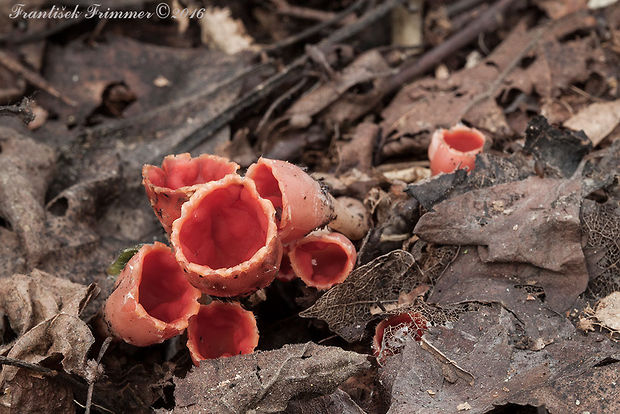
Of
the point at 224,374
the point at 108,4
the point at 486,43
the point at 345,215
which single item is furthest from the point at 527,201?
the point at 108,4

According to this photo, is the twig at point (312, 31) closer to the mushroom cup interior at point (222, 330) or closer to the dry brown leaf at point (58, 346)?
the mushroom cup interior at point (222, 330)

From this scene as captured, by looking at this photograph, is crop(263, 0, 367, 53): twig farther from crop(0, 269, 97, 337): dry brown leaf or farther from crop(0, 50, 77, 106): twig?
crop(0, 269, 97, 337): dry brown leaf

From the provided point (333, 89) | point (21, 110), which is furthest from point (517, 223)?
point (21, 110)

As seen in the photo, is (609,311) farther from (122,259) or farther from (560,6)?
(560,6)

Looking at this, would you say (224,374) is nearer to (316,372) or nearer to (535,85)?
(316,372)

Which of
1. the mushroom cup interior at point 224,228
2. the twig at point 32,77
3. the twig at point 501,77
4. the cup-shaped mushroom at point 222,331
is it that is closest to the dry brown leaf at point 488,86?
→ the twig at point 501,77

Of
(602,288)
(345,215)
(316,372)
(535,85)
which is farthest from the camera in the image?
(535,85)

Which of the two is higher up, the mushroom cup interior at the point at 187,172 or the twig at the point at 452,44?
the mushroom cup interior at the point at 187,172
